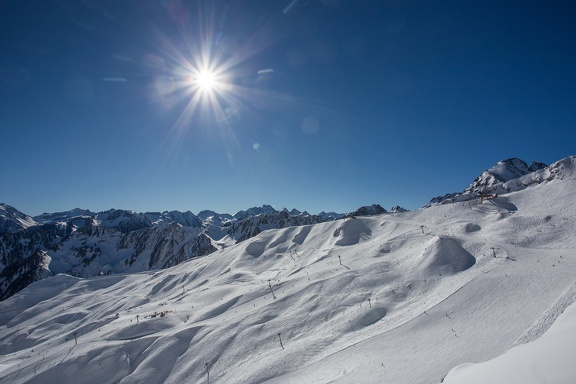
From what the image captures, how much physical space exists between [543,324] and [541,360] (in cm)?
561

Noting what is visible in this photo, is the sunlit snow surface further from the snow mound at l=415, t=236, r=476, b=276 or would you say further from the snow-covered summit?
the snow-covered summit

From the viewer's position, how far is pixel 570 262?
12758 mm

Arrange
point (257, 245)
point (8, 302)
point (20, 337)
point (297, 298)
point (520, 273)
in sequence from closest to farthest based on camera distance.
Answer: point (520, 273) < point (297, 298) < point (257, 245) < point (20, 337) < point (8, 302)

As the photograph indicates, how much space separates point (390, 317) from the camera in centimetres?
1273

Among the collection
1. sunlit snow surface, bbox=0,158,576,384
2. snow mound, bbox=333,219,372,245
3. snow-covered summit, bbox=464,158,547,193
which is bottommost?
sunlit snow surface, bbox=0,158,576,384

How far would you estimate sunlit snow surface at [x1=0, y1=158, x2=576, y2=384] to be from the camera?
8508 millimetres

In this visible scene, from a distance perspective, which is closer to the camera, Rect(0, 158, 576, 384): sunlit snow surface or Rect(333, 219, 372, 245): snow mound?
Rect(0, 158, 576, 384): sunlit snow surface

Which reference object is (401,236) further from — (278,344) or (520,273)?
(278,344)

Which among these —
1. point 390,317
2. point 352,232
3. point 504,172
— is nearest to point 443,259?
point 390,317

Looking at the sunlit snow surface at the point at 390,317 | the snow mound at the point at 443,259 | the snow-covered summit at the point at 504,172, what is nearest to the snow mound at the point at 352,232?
the sunlit snow surface at the point at 390,317

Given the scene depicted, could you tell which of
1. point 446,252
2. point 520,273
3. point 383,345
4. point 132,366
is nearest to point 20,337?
point 132,366

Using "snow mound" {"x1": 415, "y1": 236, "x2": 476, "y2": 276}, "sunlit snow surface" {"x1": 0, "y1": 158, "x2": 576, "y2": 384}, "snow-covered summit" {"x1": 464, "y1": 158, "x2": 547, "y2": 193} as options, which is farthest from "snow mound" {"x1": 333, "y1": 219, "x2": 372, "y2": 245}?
"snow-covered summit" {"x1": 464, "y1": 158, "x2": 547, "y2": 193}

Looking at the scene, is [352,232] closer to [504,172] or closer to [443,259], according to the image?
[443,259]

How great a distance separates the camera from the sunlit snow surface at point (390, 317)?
851 centimetres
